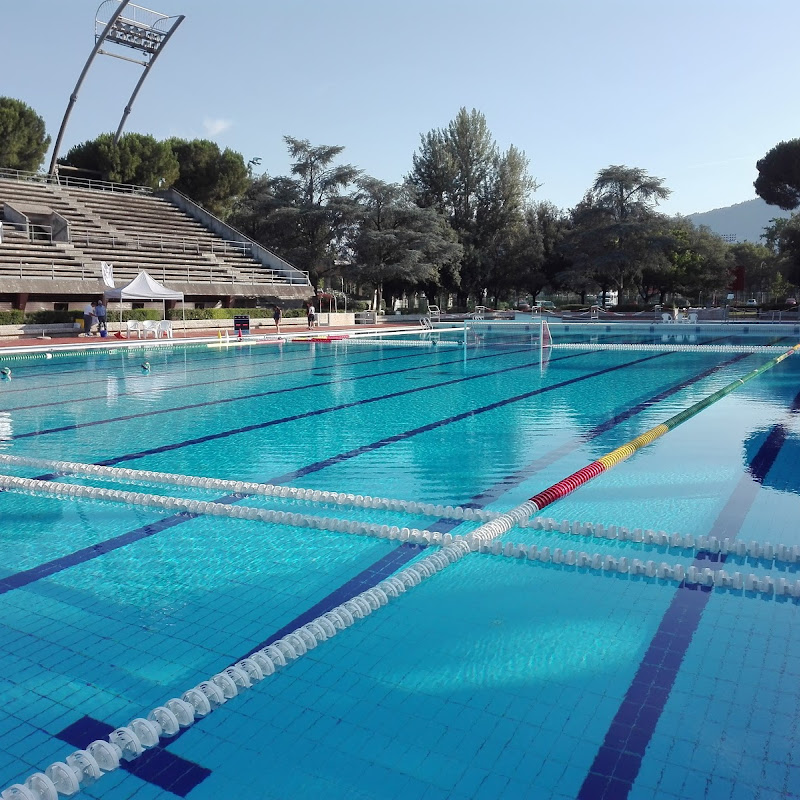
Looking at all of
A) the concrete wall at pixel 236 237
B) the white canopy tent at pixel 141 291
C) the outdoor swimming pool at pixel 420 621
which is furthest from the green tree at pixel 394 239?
the outdoor swimming pool at pixel 420 621

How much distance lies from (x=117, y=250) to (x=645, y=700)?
23935mm

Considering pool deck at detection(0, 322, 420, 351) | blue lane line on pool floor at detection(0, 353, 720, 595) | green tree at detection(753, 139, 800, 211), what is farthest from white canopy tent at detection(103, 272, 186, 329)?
green tree at detection(753, 139, 800, 211)

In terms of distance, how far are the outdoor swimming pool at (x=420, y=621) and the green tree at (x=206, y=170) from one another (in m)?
30.9

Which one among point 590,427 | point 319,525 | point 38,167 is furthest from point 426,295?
point 319,525

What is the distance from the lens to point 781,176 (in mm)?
33875

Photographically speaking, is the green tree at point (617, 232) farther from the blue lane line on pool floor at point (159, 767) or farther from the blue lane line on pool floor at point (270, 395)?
the blue lane line on pool floor at point (159, 767)

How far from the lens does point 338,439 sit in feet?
21.8

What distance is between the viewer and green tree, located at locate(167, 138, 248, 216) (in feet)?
116

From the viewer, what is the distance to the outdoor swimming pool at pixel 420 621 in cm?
213

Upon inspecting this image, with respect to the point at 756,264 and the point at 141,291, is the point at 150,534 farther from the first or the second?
the point at 756,264

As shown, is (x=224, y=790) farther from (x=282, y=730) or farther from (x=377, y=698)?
(x=377, y=698)

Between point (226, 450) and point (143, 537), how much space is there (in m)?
2.17

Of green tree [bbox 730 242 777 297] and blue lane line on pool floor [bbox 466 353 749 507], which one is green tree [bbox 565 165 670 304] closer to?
green tree [bbox 730 242 777 297]

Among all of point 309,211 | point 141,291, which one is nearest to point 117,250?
point 141,291
